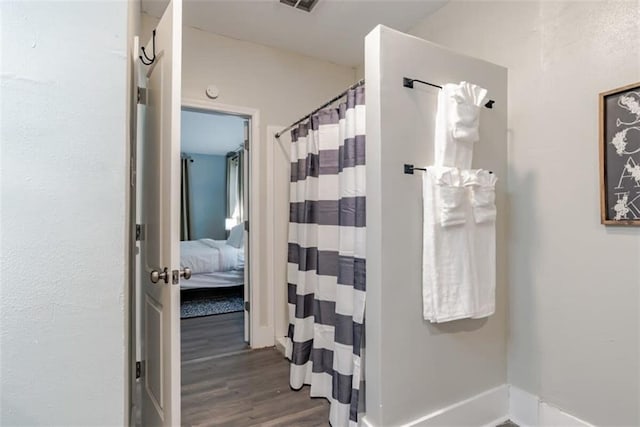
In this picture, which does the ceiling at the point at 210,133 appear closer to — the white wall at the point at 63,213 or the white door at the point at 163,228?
the white door at the point at 163,228

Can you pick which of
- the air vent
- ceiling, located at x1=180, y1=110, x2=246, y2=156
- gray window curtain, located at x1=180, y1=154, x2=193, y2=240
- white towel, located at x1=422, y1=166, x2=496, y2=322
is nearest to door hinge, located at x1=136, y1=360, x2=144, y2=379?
white towel, located at x1=422, y1=166, x2=496, y2=322

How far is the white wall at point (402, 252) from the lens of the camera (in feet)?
4.84

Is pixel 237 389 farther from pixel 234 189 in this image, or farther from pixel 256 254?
pixel 234 189

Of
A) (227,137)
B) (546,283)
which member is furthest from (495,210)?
(227,137)

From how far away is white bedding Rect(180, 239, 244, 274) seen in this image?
427 cm

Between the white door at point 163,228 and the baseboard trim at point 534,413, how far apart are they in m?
1.83

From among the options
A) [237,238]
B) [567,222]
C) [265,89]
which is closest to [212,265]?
[237,238]

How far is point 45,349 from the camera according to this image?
0.93 m

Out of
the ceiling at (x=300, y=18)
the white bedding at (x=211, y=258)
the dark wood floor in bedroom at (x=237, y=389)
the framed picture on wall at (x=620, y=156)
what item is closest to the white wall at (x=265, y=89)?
the ceiling at (x=300, y=18)

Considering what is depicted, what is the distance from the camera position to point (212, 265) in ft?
14.4

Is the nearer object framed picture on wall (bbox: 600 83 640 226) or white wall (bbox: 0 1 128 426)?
white wall (bbox: 0 1 128 426)

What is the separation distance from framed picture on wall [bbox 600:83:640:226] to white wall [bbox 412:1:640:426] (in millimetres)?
46

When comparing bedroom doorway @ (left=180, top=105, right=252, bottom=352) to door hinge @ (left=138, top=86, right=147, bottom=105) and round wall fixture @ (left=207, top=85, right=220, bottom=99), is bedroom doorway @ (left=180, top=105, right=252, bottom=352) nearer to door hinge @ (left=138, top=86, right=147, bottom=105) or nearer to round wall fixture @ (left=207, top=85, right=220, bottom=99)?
round wall fixture @ (left=207, top=85, right=220, bottom=99)

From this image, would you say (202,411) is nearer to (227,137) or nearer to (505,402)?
(505,402)
